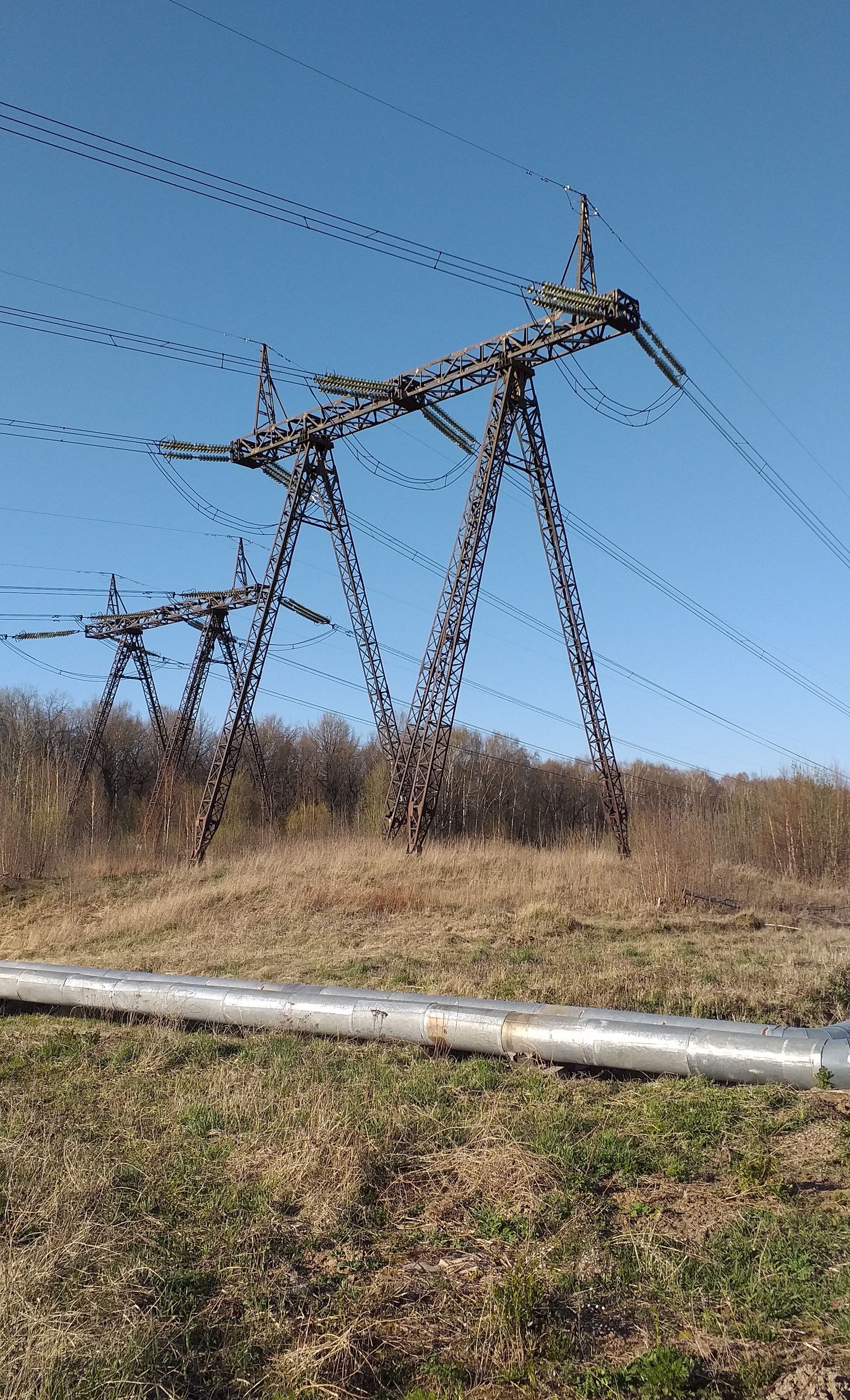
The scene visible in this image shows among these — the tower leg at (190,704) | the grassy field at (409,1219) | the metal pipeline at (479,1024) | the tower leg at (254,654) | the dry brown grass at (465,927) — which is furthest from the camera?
the tower leg at (190,704)

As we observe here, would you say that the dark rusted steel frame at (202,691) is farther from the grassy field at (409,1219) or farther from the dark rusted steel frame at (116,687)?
the grassy field at (409,1219)

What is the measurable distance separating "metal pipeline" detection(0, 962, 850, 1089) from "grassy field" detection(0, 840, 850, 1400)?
0.16 meters

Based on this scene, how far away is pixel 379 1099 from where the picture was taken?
5.58 metres

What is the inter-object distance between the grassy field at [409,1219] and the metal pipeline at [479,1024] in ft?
0.54

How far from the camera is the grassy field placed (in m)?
3.02

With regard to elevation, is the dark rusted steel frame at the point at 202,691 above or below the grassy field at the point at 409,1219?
above

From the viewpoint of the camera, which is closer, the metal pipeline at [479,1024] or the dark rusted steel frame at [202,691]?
the metal pipeline at [479,1024]

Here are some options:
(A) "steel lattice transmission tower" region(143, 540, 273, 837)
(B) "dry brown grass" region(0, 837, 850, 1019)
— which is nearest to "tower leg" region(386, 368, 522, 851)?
(B) "dry brown grass" region(0, 837, 850, 1019)

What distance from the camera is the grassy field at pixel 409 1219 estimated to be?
3020 millimetres

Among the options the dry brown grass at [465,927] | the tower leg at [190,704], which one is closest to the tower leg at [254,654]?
the dry brown grass at [465,927]

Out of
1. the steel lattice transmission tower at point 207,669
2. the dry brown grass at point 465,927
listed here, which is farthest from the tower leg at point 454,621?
the steel lattice transmission tower at point 207,669

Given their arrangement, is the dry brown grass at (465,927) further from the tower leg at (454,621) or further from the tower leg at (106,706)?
the tower leg at (106,706)

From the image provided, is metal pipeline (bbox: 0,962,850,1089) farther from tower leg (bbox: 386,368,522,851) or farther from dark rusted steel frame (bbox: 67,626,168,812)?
dark rusted steel frame (bbox: 67,626,168,812)

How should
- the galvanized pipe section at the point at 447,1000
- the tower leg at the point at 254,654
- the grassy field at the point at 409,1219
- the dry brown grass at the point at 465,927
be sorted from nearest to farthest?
the grassy field at the point at 409,1219
the galvanized pipe section at the point at 447,1000
the dry brown grass at the point at 465,927
the tower leg at the point at 254,654
